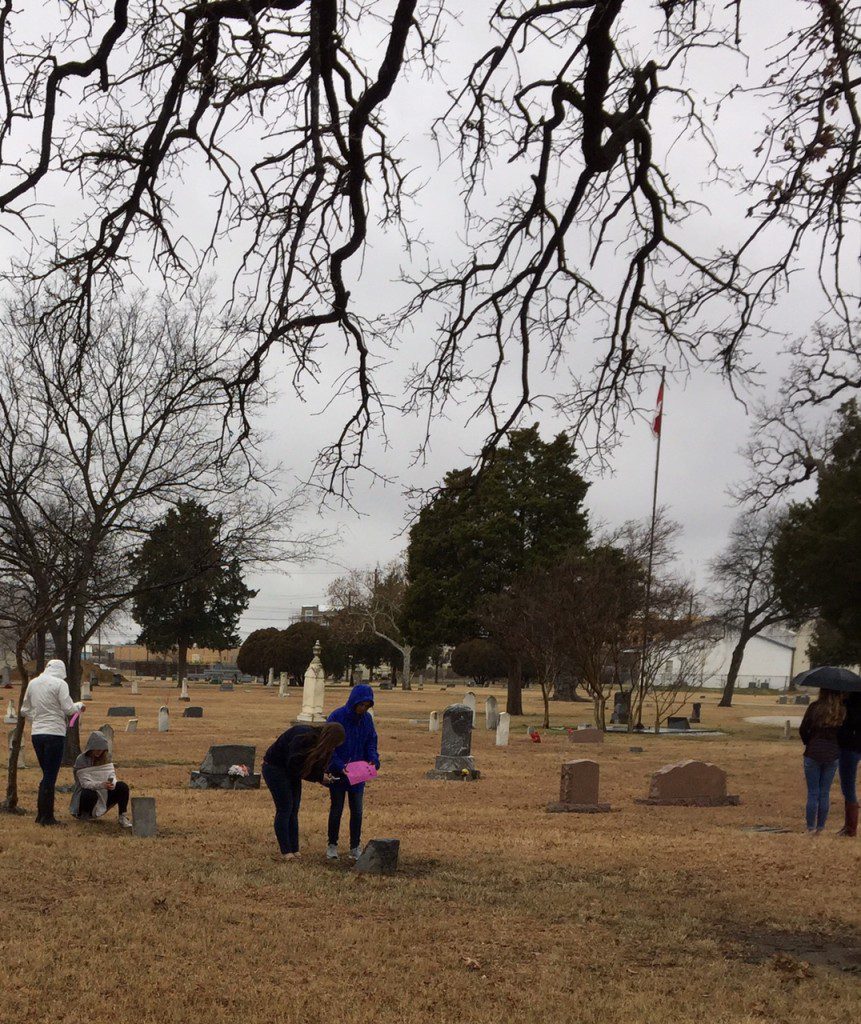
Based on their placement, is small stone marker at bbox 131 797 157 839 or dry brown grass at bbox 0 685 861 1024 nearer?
dry brown grass at bbox 0 685 861 1024

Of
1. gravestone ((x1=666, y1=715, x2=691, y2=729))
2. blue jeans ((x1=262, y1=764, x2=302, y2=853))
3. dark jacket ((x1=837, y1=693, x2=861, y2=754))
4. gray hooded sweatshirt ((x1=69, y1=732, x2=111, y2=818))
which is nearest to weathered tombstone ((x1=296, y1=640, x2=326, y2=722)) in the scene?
gravestone ((x1=666, y1=715, x2=691, y2=729))

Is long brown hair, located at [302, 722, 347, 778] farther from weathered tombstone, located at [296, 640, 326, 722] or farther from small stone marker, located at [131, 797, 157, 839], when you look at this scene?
weathered tombstone, located at [296, 640, 326, 722]

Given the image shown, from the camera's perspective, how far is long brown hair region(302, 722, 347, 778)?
10695 millimetres

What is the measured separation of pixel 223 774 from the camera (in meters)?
18.2

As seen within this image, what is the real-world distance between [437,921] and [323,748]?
2286mm

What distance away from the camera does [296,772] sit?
10.9 m

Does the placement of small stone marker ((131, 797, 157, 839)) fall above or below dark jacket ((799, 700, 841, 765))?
below

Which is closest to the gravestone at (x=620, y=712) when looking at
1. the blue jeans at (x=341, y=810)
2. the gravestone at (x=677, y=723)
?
the gravestone at (x=677, y=723)

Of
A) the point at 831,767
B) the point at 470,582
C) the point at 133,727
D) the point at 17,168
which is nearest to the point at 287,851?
the point at 831,767

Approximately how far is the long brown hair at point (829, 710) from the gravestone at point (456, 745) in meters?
8.40

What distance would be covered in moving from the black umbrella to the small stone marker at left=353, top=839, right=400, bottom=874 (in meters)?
5.46

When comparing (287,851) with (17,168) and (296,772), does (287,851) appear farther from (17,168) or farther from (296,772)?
(17,168)

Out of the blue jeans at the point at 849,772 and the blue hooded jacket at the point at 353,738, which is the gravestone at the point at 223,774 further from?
the blue jeans at the point at 849,772

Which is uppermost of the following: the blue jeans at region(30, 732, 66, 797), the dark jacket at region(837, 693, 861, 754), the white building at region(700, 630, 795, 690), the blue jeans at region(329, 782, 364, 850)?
the white building at region(700, 630, 795, 690)
